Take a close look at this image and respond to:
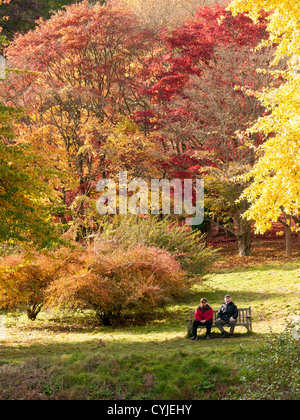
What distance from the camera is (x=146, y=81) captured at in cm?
2156

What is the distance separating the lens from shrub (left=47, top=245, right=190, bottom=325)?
35.1 feet

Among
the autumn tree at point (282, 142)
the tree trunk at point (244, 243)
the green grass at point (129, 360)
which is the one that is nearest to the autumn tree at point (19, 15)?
the tree trunk at point (244, 243)

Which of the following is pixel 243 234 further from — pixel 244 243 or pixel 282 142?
pixel 282 142

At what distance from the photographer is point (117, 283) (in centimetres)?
1098

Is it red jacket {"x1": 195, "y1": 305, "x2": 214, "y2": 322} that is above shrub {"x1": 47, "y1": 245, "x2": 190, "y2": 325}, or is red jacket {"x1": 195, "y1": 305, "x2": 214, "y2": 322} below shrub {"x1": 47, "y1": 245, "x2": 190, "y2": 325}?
below

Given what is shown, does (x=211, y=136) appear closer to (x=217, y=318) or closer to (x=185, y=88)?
(x=185, y=88)

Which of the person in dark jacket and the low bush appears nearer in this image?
the person in dark jacket

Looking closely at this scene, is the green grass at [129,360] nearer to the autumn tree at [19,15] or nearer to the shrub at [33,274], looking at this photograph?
the shrub at [33,274]

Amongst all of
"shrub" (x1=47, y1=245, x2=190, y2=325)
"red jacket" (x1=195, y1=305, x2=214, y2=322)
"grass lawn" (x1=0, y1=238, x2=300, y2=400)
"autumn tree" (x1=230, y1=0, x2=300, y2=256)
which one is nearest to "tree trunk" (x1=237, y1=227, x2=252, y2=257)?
"grass lawn" (x1=0, y1=238, x2=300, y2=400)

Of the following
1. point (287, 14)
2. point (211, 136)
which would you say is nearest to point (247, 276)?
point (211, 136)

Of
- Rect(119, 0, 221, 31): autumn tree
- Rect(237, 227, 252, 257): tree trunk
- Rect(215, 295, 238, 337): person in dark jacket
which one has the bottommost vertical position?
Rect(215, 295, 238, 337): person in dark jacket

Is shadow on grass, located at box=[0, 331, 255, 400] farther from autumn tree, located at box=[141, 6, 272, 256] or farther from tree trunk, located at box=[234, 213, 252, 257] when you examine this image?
tree trunk, located at box=[234, 213, 252, 257]

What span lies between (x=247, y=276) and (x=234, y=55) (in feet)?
27.4

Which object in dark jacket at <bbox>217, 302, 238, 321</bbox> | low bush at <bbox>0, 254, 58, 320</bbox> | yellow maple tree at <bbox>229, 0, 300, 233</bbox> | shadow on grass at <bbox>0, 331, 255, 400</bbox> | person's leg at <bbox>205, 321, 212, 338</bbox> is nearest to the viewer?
shadow on grass at <bbox>0, 331, 255, 400</bbox>
